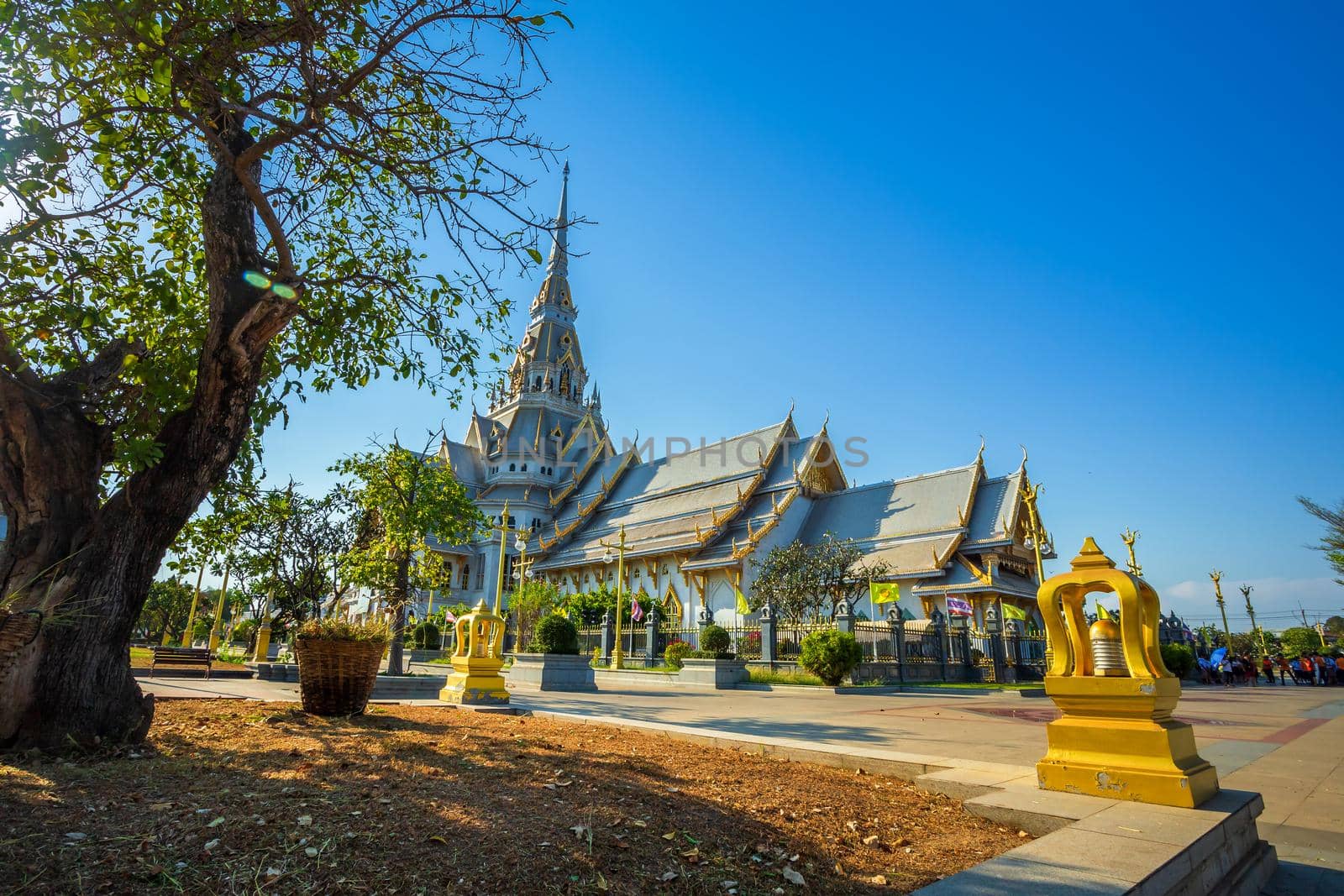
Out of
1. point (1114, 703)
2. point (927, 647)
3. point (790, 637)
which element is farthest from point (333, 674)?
point (927, 647)

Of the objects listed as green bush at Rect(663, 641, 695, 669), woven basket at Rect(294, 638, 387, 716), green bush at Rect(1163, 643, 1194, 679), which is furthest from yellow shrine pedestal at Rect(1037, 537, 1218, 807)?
green bush at Rect(1163, 643, 1194, 679)

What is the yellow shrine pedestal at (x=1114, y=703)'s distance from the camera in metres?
3.28

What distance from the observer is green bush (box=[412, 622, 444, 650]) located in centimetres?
2653

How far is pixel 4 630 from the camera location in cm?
358

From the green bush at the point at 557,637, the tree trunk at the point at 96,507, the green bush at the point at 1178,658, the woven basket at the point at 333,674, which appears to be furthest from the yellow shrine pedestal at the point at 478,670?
the green bush at the point at 1178,658

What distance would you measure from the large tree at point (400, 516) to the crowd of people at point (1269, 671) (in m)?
27.4

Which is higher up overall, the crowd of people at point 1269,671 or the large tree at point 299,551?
the large tree at point 299,551

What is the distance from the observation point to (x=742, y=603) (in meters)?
30.5

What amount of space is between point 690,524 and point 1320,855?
32363mm

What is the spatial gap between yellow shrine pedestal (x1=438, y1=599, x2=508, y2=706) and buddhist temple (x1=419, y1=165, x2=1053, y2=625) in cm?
922

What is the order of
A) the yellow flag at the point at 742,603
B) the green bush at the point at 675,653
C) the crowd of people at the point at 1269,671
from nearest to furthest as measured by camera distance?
the green bush at the point at 675,653 < the crowd of people at the point at 1269,671 < the yellow flag at the point at 742,603

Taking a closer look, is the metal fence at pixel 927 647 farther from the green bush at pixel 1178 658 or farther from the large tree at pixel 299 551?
the large tree at pixel 299 551

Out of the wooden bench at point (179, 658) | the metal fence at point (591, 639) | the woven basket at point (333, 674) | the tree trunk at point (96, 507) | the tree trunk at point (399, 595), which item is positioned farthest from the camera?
the metal fence at point (591, 639)

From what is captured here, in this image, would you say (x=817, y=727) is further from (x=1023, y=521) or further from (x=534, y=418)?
(x=534, y=418)
